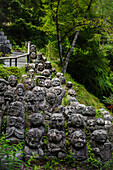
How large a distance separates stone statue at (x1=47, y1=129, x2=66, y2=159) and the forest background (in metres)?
8.29

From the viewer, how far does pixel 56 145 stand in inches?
195

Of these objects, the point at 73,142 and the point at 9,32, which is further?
the point at 9,32

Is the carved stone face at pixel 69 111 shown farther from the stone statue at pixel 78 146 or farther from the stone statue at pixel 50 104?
the stone statue at pixel 78 146

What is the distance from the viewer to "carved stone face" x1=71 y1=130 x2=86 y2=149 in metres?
4.88

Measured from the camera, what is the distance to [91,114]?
20.7ft

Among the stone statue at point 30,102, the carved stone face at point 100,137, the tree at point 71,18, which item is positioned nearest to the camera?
the carved stone face at point 100,137

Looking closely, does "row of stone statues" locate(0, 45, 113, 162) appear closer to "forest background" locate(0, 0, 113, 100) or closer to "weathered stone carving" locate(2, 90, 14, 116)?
"weathered stone carving" locate(2, 90, 14, 116)

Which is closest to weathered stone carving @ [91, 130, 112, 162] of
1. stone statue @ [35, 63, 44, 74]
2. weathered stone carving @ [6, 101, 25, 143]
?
weathered stone carving @ [6, 101, 25, 143]

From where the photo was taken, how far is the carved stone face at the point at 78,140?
4879 mm

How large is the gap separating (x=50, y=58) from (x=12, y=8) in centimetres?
779

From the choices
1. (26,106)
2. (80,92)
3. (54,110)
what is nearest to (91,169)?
(54,110)

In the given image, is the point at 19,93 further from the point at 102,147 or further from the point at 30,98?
the point at 102,147

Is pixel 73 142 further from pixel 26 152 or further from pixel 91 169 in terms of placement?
pixel 26 152

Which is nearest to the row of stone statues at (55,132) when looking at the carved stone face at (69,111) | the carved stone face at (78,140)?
the carved stone face at (78,140)
